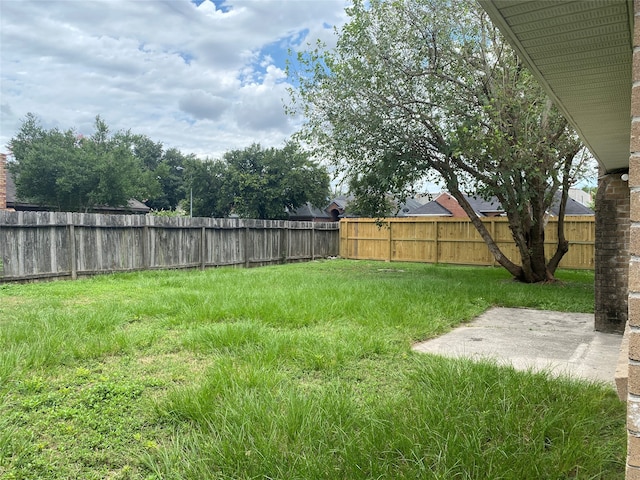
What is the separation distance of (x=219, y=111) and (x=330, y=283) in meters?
18.0

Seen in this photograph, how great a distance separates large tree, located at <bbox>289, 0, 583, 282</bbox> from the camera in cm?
758

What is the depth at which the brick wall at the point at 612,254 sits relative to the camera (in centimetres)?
470

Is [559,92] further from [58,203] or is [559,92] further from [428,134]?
[58,203]

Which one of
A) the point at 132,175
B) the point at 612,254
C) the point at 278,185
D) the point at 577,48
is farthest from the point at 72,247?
the point at 278,185

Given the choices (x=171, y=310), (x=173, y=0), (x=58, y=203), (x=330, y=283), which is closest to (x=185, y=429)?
(x=171, y=310)

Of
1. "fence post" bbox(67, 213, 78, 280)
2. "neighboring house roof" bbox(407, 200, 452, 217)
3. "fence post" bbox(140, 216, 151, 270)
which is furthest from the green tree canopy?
"fence post" bbox(67, 213, 78, 280)

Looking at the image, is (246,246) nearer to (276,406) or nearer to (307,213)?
(276,406)

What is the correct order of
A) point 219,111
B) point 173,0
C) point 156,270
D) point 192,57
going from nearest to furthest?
point 173,0 < point 156,270 < point 192,57 < point 219,111

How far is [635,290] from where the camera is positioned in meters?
1.16

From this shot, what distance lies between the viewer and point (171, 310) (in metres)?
5.41

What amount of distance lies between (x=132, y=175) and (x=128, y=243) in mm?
14829

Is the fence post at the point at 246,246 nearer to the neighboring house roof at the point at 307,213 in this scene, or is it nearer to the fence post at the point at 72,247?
the fence post at the point at 72,247

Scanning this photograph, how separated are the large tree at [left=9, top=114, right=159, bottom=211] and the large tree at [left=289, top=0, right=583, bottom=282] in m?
15.2

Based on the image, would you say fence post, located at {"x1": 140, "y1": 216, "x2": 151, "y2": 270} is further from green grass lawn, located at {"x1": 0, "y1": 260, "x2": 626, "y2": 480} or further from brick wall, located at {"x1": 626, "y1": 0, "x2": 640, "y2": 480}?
brick wall, located at {"x1": 626, "y1": 0, "x2": 640, "y2": 480}
